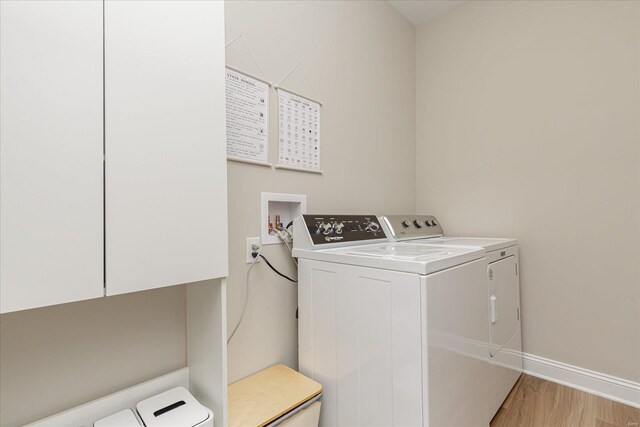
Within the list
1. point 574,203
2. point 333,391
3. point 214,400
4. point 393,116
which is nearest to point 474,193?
point 574,203

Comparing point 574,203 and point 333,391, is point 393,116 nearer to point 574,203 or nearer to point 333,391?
point 574,203

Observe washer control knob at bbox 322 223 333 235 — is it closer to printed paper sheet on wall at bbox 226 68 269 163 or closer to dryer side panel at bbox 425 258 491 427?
printed paper sheet on wall at bbox 226 68 269 163

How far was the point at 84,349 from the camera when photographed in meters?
0.97

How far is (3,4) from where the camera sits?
0.63m

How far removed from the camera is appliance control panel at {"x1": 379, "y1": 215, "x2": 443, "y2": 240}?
1.80 meters

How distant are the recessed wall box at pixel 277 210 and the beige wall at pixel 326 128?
0.11 ft

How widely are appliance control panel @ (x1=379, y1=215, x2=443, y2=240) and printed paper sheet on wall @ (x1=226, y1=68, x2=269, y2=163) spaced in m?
0.82

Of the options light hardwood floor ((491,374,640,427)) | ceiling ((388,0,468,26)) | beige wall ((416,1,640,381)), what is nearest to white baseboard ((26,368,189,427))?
light hardwood floor ((491,374,640,427))

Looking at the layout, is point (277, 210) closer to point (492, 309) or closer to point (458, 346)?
point (458, 346)

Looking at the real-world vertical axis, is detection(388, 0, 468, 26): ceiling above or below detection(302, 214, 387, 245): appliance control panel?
above

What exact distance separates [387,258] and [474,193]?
145cm

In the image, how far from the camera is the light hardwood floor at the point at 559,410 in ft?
4.95

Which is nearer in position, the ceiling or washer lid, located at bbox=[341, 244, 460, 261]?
washer lid, located at bbox=[341, 244, 460, 261]

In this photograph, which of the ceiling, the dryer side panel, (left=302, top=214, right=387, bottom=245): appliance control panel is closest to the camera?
the dryer side panel
